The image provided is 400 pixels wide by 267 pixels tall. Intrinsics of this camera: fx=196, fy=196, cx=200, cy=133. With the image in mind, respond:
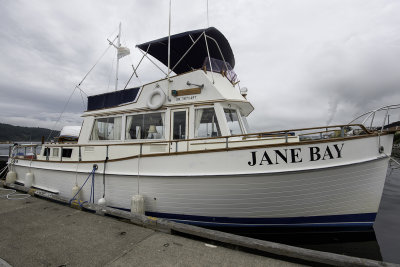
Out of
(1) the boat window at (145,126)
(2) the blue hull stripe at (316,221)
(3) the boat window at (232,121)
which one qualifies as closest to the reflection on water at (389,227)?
(2) the blue hull stripe at (316,221)

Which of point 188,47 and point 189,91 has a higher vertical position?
point 188,47

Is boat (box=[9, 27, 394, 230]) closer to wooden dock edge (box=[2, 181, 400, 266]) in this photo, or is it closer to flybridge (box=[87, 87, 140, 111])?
flybridge (box=[87, 87, 140, 111])

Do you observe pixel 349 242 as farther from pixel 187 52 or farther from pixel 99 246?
pixel 187 52

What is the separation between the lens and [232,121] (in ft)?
16.7

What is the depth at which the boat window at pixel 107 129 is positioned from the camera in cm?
577

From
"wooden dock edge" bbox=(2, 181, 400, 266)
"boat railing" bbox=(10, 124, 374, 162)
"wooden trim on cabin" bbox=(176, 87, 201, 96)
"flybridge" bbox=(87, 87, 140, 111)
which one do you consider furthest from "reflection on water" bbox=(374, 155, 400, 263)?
"flybridge" bbox=(87, 87, 140, 111)

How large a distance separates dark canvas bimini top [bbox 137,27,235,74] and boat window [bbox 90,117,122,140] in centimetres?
253

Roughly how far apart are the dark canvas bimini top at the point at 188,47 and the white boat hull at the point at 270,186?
12.3ft

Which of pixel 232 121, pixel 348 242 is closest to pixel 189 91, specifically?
pixel 232 121

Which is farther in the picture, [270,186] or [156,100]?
[156,100]

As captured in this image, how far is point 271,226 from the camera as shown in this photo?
3.71 metres

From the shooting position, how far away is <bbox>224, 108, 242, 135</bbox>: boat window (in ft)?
16.3

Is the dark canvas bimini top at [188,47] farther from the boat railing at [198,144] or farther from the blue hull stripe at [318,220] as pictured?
the blue hull stripe at [318,220]

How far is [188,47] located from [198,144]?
354 centimetres
